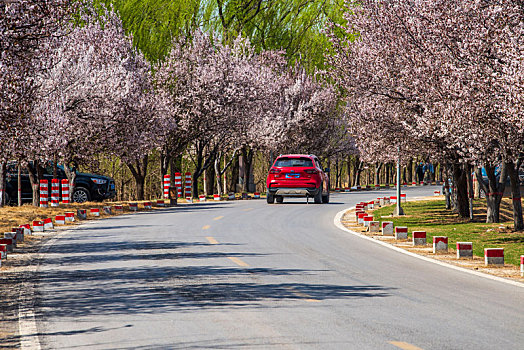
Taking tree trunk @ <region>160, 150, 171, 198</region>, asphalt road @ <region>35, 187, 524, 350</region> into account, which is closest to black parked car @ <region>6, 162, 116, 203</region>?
tree trunk @ <region>160, 150, 171, 198</region>

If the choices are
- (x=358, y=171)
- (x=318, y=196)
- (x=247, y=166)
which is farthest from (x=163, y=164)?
(x=358, y=171)

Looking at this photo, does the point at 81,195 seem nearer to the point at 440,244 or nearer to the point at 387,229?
the point at 387,229

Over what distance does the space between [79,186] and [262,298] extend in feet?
80.8

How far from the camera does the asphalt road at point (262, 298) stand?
7.45 m

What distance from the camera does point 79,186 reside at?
3312 centimetres

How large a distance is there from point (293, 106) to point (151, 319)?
163ft

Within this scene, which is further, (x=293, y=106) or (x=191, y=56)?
(x=293, y=106)

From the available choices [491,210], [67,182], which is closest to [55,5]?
[491,210]

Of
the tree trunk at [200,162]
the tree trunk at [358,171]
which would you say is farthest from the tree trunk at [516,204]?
the tree trunk at [358,171]

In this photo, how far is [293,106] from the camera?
2267 inches

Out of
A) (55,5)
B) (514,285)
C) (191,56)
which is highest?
(191,56)

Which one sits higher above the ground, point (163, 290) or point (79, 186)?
point (79, 186)

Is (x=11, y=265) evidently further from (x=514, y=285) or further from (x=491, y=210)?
(x=491, y=210)

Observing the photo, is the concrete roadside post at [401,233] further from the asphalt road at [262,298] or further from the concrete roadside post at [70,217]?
the concrete roadside post at [70,217]
